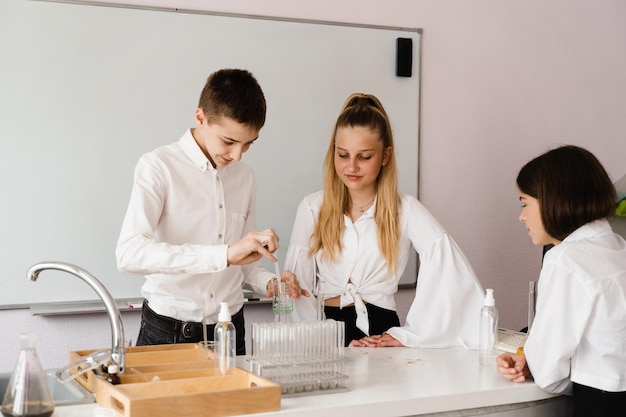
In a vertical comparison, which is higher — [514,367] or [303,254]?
[303,254]

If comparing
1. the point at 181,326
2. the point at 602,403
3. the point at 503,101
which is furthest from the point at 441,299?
the point at 503,101

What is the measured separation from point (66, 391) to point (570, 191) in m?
1.26

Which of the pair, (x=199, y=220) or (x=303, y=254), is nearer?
(x=199, y=220)

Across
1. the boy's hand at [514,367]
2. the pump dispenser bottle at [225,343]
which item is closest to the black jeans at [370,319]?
the boy's hand at [514,367]

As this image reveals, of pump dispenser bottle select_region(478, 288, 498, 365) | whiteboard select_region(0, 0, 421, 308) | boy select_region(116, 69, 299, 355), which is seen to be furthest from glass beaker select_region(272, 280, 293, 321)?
whiteboard select_region(0, 0, 421, 308)

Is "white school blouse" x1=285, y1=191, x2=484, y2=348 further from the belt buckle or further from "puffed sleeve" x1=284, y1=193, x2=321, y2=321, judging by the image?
the belt buckle

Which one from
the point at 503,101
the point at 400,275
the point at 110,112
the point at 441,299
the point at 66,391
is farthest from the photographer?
the point at 503,101

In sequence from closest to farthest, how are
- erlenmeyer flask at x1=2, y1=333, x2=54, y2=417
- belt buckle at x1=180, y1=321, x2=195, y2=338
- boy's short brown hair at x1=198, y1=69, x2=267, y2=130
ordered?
erlenmeyer flask at x1=2, y1=333, x2=54, y2=417
boy's short brown hair at x1=198, y1=69, x2=267, y2=130
belt buckle at x1=180, y1=321, x2=195, y2=338

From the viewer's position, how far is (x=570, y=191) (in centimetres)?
191

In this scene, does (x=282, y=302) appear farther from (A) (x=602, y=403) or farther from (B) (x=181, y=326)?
(A) (x=602, y=403)

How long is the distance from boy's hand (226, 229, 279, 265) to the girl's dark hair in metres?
0.67

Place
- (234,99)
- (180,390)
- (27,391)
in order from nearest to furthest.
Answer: (27,391) < (180,390) < (234,99)

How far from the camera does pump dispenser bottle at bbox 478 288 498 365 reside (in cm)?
208

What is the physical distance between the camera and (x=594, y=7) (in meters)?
3.72
